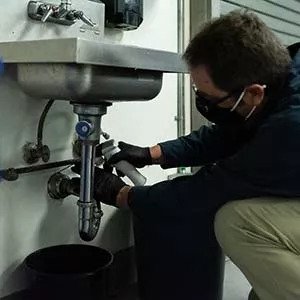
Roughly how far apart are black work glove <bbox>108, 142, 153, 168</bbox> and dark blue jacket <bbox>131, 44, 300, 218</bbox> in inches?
6.0

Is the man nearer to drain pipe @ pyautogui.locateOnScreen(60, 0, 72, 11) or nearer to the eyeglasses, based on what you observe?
the eyeglasses

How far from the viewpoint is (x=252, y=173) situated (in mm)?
1232

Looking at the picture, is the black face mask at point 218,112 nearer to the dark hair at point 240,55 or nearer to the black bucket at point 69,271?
the dark hair at point 240,55

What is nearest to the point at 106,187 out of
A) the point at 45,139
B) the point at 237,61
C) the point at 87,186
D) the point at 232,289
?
the point at 87,186

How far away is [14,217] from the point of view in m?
1.48

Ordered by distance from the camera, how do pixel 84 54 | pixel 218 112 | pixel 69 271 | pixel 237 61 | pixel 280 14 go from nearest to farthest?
pixel 84 54 < pixel 237 61 < pixel 218 112 < pixel 69 271 < pixel 280 14

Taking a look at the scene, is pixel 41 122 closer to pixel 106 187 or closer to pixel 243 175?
pixel 106 187

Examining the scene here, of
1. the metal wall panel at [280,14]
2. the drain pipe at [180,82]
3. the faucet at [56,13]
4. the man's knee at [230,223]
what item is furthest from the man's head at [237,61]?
the metal wall panel at [280,14]

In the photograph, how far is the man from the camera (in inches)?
48.2

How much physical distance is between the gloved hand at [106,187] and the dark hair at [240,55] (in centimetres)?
39

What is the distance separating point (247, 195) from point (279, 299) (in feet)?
0.94

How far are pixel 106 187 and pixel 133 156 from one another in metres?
0.17

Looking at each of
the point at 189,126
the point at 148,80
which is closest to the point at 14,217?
the point at 148,80

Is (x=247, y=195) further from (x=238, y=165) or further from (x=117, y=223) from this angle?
(x=117, y=223)
